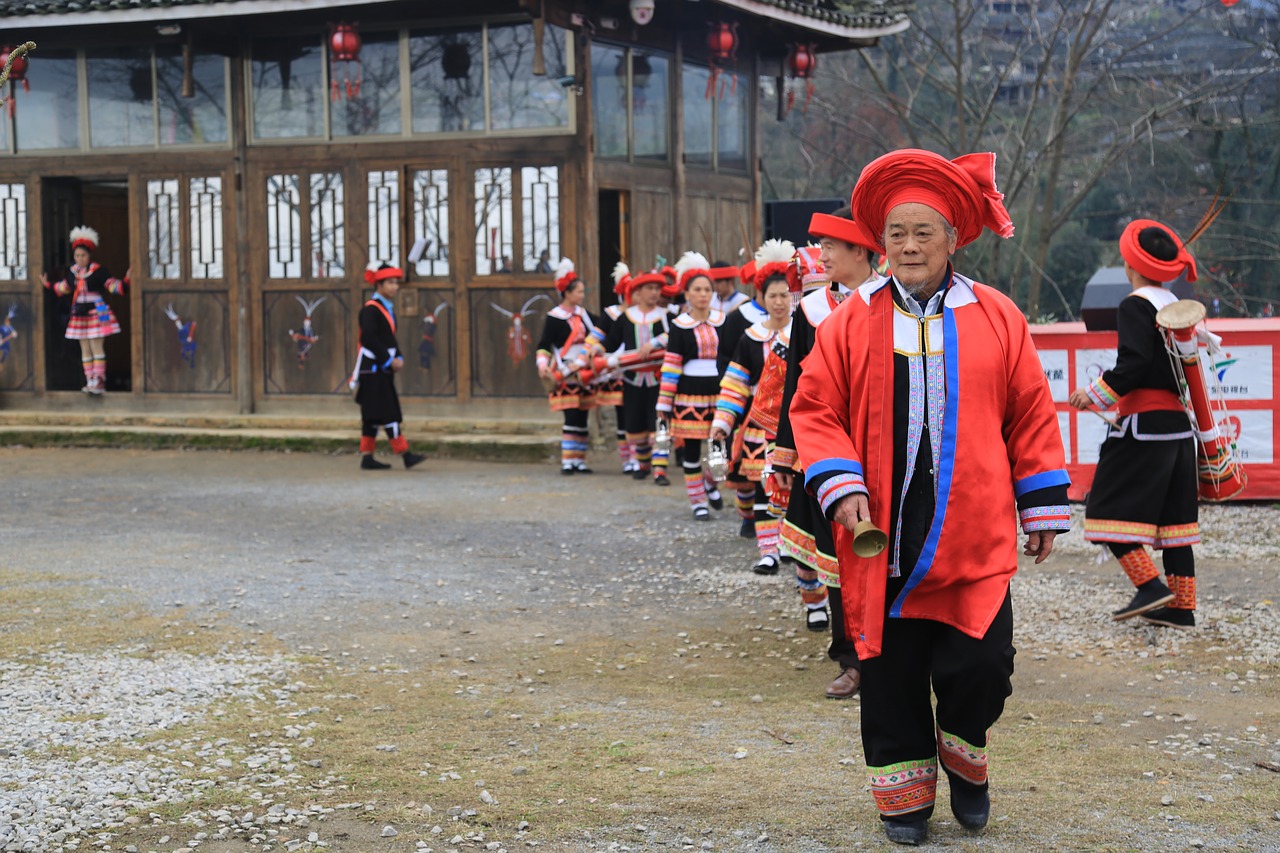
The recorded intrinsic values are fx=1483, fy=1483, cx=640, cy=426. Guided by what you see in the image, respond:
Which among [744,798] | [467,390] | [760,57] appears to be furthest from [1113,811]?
[760,57]

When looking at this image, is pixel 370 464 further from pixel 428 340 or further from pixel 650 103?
pixel 650 103

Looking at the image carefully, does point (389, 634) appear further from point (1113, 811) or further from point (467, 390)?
point (467, 390)

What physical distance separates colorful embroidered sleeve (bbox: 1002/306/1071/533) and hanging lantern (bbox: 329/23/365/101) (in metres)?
10.9

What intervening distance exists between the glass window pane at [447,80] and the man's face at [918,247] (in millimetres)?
10686

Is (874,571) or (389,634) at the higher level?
(874,571)

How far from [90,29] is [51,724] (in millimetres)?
11704

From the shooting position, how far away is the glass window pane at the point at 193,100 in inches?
591

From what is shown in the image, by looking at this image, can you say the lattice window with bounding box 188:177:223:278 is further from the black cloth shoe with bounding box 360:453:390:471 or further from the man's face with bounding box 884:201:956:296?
the man's face with bounding box 884:201:956:296

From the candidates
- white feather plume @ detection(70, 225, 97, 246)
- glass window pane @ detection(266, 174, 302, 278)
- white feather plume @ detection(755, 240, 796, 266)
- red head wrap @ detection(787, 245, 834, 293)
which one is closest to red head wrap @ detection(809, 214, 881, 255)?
red head wrap @ detection(787, 245, 834, 293)

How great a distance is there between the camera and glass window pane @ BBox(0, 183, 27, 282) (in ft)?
51.6

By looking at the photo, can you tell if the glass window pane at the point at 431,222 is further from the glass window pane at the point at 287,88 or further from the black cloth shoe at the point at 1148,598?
the black cloth shoe at the point at 1148,598

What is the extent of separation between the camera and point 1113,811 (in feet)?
13.7

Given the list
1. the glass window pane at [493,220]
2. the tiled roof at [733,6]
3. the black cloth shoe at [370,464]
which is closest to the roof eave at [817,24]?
the tiled roof at [733,6]

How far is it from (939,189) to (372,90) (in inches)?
448
